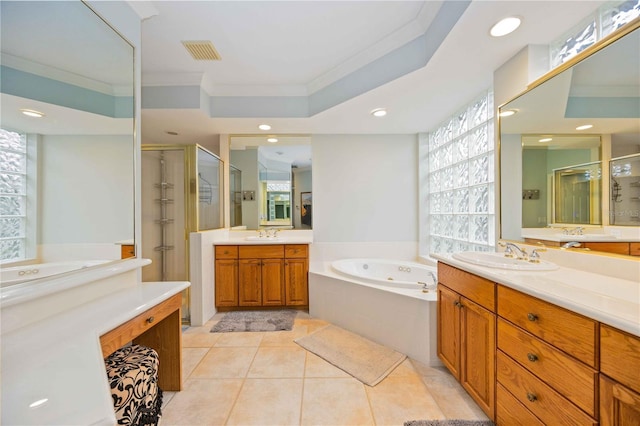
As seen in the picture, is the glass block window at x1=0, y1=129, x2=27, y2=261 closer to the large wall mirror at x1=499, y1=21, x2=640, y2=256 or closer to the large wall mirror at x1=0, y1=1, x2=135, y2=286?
the large wall mirror at x1=0, y1=1, x2=135, y2=286

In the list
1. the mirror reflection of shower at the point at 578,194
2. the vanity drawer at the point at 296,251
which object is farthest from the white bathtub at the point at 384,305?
the mirror reflection of shower at the point at 578,194

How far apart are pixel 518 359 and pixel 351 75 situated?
2328 mm

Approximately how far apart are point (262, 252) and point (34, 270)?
193 centimetres

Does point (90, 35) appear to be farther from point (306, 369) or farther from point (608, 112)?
point (608, 112)

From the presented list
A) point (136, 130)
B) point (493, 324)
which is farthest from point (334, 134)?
point (493, 324)

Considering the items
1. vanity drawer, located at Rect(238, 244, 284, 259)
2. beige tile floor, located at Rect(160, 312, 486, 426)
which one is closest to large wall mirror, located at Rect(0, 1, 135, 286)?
beige tile floor, located at Rect(160, 312, 486, 426)

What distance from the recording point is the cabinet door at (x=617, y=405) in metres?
0.68

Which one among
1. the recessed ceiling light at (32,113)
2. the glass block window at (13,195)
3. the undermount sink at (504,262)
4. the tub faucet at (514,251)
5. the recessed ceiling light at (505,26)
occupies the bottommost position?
the undermount sink at (504,262)

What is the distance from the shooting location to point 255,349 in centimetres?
Result: 208

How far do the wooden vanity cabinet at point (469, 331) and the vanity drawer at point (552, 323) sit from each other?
0.11 metres

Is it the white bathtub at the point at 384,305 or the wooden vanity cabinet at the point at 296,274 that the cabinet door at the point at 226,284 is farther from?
the white bathtub at the point at 384,305

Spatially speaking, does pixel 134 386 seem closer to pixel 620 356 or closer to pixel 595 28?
pixel 620 356

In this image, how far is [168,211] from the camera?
282 cm

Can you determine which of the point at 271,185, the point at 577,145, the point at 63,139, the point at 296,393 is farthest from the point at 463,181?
the point at 63,139
